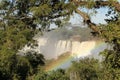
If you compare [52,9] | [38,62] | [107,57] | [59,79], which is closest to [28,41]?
[52,9]

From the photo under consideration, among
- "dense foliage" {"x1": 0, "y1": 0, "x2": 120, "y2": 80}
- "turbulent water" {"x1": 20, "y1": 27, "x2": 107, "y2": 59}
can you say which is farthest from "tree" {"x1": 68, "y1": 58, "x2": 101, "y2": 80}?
"turbulent water" {"x1": 20, "y1": 27, "x2": 107, "y2": 59}

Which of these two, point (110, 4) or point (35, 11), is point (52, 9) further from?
point (110, 4)

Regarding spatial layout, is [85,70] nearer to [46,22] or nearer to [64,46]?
[46,22]

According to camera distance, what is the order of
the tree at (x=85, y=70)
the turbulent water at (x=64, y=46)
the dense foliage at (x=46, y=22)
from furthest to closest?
the turbulent water at (x=64, y=46) < the tree at (x=85, y=70) < the dense foliage at (x=46, y=22)

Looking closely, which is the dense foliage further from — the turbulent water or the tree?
the turbulent water

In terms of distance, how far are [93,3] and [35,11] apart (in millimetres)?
3334

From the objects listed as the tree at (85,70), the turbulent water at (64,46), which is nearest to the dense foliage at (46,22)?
the tree at (85,70)

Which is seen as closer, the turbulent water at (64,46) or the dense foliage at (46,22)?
the dense foliage at (46,22)

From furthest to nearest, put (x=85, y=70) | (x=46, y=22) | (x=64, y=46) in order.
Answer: (x=64, y=46) → (x=85, y=70) → (x=46, y=22)

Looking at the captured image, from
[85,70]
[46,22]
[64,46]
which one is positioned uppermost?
[46,22]

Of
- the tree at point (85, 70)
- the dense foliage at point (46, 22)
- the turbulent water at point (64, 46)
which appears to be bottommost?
the turbulent water at point (64, 46)

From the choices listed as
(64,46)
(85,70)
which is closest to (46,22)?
(85,70)

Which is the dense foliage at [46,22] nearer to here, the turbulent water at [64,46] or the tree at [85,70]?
the tree at [85,70]

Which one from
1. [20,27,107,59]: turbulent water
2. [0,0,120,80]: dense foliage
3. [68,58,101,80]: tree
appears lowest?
[20,27,107,59]: turbulent water
